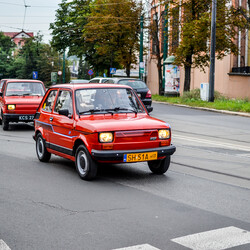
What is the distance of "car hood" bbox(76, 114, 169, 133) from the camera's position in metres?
7.91

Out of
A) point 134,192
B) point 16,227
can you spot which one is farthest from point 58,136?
point 16,227

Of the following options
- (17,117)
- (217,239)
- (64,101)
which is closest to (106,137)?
(64,101)

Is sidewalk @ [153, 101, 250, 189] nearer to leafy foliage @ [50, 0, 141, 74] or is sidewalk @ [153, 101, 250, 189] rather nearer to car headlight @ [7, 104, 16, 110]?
car headlight @ [7, 104, 16, 110]

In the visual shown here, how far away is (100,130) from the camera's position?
781 centimetres

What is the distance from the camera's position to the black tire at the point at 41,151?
996 cm

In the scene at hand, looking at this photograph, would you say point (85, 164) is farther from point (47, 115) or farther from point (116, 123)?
point (47, 115)

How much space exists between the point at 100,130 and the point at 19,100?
358 inches

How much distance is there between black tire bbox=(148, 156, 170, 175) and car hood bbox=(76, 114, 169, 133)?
0.62 meters

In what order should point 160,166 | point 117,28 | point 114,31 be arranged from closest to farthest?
point 160,166 < point 117,28 < point 114,31

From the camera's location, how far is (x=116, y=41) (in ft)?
168

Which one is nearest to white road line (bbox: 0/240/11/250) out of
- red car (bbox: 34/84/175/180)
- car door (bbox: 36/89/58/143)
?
red car (bbox: 34/84/175/180)

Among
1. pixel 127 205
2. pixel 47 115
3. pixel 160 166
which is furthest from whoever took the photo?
pixel 47 115

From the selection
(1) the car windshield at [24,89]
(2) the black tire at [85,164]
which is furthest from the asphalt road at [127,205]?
(1) the car windshield at [24,89]

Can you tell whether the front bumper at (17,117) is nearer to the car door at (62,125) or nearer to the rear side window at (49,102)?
the rear side window at (49,102)
